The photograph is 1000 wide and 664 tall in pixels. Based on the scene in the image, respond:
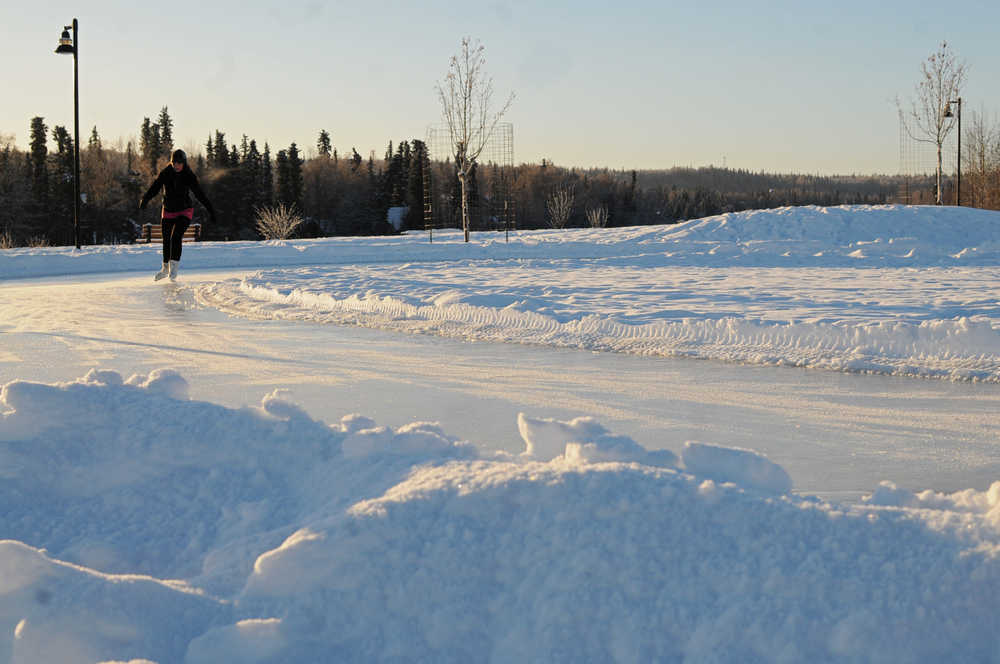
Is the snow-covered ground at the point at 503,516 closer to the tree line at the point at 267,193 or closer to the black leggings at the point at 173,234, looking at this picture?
the black leggings at the point at 173,234

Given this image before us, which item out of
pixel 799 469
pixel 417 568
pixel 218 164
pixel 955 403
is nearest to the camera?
pixel 417 568

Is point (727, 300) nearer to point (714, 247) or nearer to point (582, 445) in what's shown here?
point (582, 445)

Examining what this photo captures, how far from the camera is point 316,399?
4754mm

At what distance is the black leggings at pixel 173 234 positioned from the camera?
36.8 feet

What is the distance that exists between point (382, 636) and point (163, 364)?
4.66 meters

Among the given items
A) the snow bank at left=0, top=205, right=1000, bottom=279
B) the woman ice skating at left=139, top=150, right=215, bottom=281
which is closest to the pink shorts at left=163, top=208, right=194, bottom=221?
the woman ice skating at left=139, top=150, right=215, bottom=281

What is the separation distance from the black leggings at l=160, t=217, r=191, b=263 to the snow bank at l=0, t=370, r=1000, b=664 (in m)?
9.24

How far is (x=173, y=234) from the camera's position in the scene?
11.5 meters

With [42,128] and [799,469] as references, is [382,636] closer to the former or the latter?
[799,469]

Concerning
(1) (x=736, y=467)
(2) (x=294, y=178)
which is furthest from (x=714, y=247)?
(2) (x=294, y=178)

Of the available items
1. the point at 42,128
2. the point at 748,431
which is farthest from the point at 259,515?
the point at 42,128

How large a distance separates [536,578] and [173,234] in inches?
421

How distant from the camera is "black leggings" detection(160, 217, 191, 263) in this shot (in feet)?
36.8

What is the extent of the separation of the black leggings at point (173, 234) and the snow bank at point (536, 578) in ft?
30.3
